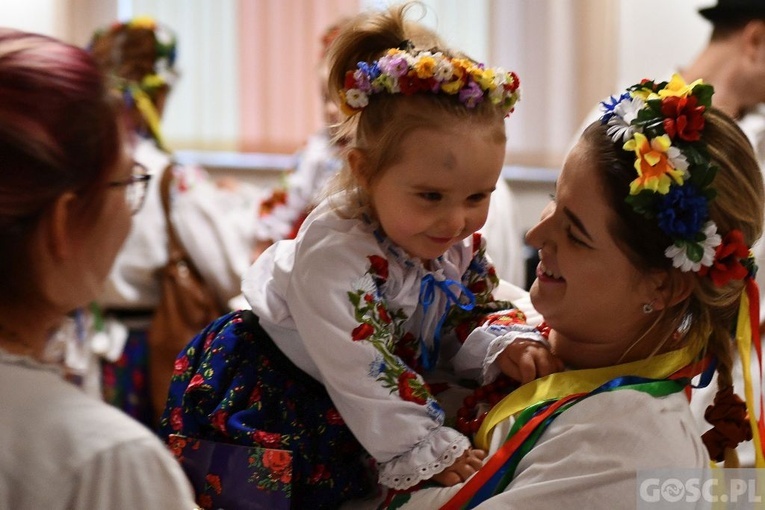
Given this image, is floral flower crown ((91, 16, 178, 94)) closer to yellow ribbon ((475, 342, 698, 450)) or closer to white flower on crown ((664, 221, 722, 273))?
yellow ribbon ((475, 342, 698, 450))

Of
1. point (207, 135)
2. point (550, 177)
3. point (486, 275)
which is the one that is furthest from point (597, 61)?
point (486, 275)

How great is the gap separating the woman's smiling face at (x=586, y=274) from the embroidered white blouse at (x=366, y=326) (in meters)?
0.17

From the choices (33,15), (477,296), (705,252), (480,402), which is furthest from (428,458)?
(33,15)

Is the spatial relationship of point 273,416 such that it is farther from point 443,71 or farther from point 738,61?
point 738,61

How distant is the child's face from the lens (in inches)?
61.2

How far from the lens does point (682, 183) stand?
1450 millimetres

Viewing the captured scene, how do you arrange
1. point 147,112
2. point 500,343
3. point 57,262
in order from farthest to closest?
point 147,112 < point 500,343 < point 57,262

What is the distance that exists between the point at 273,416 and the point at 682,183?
0.72 meters

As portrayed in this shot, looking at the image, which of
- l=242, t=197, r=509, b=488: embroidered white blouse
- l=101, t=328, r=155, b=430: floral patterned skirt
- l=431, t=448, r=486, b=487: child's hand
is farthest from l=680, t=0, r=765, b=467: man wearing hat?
l=101, t=328, r=155, b=430: floral patterned skirt

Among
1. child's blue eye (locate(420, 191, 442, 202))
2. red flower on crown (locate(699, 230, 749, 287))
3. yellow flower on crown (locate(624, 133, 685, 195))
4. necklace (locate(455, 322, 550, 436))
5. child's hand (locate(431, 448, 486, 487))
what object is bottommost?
child's hand (locate(431, 448, 486, 487))

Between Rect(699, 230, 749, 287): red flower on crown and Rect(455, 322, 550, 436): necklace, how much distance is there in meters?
0.37

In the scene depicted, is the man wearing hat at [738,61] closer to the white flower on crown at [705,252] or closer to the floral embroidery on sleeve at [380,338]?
the white flower on crown at [705,252]

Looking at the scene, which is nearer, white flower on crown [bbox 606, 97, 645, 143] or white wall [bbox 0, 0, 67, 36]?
white flower on crown [bbox 606, 97, 645, 143]

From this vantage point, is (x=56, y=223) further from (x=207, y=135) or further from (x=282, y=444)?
(x=207, y=135)
